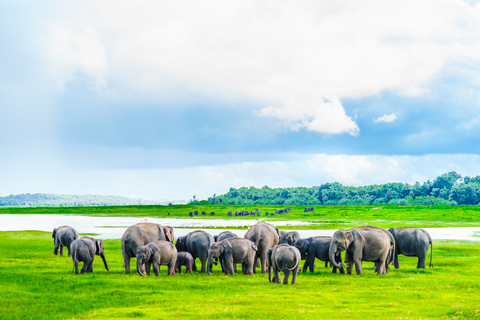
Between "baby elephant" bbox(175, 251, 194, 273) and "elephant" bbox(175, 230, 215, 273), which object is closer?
"baby elephant" bbox(175, 251, 194, 273)

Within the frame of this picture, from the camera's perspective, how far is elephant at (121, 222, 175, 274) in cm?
2667

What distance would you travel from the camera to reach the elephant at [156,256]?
24719mm

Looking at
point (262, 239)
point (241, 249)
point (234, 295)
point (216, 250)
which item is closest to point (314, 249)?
point (262, 239)

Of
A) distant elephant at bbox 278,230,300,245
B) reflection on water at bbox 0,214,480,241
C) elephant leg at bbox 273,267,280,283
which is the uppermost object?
distant elephant at bbox 278,230,300,245

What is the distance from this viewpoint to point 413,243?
2981 cm

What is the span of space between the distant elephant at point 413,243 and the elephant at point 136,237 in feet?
44.0

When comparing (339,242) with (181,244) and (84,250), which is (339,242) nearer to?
(181,244)

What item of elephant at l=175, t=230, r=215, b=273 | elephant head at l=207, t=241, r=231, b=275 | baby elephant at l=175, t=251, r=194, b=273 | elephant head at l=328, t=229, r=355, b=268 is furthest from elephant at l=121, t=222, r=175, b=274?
elephant head at l=328, t=229, r=355, b=268

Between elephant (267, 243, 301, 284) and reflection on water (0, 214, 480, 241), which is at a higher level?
elephant (267, 243, 301, 284)

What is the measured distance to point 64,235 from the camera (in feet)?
113

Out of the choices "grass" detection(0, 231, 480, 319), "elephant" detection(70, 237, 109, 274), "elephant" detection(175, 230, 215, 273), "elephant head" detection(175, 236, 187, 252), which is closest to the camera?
"grass" detection(0, 231, 480, 319)

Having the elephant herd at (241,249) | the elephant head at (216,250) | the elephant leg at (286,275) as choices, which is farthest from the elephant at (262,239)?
the elephant leg at (286,275)

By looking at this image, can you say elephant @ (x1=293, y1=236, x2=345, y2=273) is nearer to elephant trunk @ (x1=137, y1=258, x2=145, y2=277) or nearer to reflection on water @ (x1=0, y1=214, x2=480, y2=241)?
elephant trunk @ (x1=137, y1=258, x2=145, y2=277)

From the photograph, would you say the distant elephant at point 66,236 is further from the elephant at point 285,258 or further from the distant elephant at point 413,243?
the distant elephant at point 413,243
